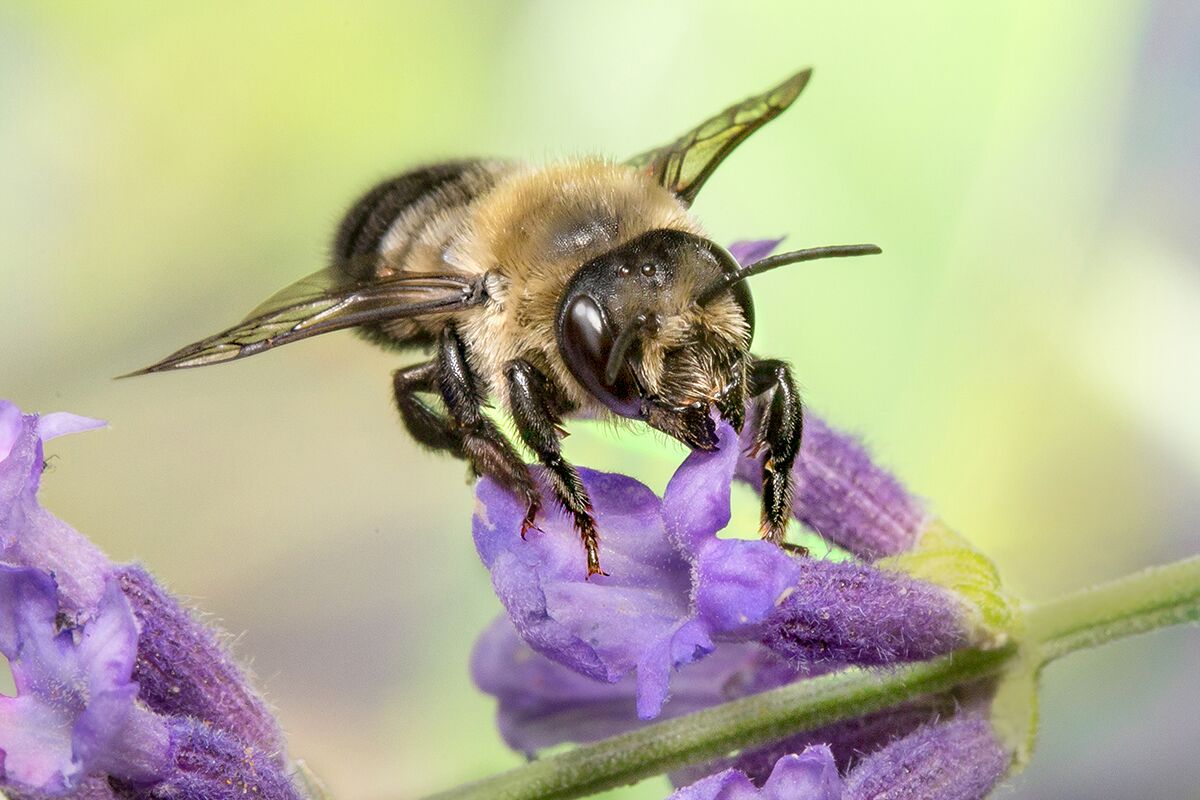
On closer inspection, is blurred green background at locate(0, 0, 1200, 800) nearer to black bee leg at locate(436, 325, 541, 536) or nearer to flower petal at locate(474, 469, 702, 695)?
black bee leg at locate(436, 325, 541, 536)

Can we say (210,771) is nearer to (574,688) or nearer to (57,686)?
(57,686)

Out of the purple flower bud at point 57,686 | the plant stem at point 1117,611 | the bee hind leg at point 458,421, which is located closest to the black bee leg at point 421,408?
the bee hind leg at point 458,421

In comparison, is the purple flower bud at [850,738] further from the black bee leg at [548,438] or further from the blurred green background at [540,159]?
the blurred green background at [540,159]

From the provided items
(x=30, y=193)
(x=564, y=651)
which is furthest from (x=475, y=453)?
(x=30, y=193)

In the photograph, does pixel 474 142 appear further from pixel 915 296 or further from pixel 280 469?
pixel 915 296

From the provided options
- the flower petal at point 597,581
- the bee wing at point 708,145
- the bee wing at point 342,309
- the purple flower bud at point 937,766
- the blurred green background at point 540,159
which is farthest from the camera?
the blurred green background at point 540,159

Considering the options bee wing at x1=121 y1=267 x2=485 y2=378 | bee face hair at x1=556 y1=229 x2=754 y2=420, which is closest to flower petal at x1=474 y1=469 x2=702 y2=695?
bee face hair at x1=556 y1=229 x2=754 y2=420

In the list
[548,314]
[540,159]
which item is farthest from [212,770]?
[540,159]

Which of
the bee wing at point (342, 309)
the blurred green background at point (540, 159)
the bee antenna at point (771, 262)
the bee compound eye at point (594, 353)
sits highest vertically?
the bee antenna at point (771, 262)
